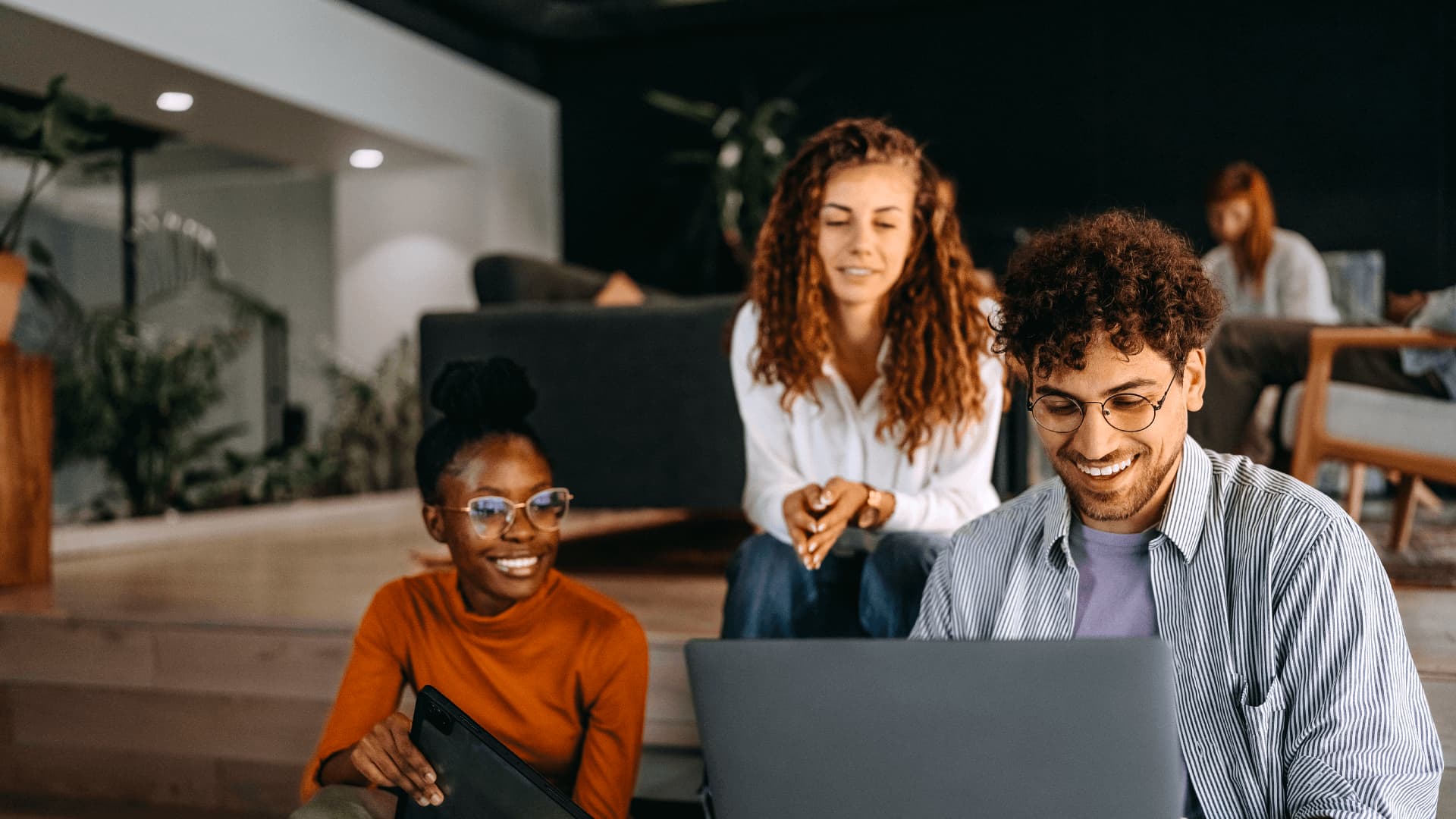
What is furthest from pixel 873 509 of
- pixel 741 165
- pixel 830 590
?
pixel 741 165

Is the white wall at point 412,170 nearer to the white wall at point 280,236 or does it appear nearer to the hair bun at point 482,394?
the white wall at point 280,236

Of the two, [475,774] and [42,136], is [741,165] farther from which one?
[475,774]

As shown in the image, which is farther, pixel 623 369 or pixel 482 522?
pixel 623 369

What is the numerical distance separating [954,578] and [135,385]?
4.24m

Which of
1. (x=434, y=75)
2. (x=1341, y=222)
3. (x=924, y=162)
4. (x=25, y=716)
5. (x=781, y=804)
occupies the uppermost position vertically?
(x=434, y=75)

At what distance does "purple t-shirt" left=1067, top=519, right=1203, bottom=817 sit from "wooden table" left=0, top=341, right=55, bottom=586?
8.96 ft

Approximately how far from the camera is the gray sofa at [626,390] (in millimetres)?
2777

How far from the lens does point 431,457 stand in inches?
55.1

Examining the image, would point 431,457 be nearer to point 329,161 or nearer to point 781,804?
point 781,804

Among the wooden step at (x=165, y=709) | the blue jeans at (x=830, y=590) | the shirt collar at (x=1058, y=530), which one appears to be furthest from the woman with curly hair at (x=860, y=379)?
the wooden step at (x=165, y=709)

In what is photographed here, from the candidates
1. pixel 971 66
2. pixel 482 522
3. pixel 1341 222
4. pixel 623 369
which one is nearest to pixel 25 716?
pixel 623 369

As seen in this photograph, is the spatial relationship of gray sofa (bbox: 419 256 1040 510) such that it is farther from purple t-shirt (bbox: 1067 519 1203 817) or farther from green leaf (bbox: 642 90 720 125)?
green leaf (bbox: 642 90 720 125)

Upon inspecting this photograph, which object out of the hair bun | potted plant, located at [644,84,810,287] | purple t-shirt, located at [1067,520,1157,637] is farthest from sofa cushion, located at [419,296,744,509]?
potted plant, located at [644,84,810,287]

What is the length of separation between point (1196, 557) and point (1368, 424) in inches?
71.9
